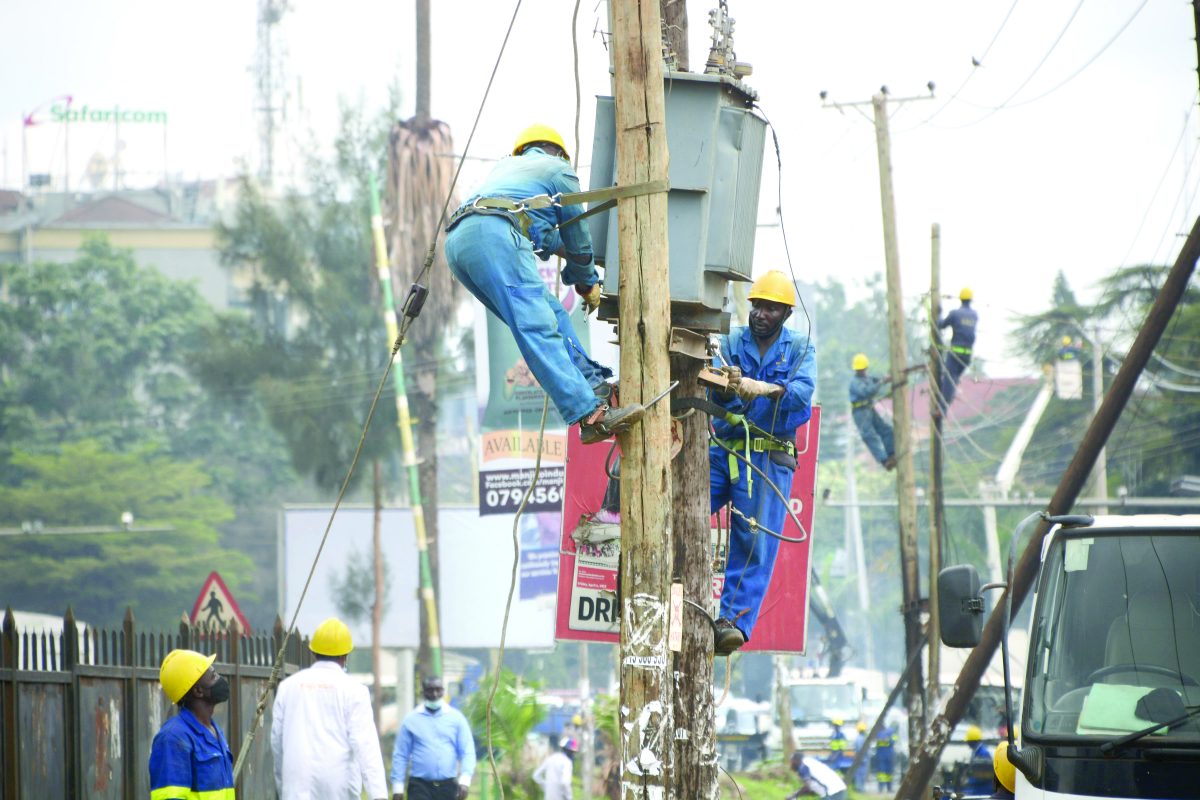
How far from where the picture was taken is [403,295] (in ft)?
114

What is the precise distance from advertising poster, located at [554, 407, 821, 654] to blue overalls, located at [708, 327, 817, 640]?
10.6 feet

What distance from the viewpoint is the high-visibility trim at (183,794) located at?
6895mm

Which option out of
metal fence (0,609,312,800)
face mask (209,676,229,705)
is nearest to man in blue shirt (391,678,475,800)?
metal fence (0,609,312,800)

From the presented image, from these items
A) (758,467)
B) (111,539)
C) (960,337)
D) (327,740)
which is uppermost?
(960,337)

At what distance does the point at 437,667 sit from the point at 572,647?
40.6 metres

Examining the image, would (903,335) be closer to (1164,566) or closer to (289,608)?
(1164,566)

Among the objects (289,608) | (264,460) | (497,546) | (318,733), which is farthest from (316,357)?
(318,733)

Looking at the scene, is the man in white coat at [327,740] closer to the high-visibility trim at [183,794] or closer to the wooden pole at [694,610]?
the high-visibility trim at [183,794]

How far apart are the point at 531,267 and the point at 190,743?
264 centimetres

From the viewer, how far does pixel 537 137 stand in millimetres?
7828

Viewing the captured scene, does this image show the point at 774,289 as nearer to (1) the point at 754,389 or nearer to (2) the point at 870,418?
(1) the point at 754,389

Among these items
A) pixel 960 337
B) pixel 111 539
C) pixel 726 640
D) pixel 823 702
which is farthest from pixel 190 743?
pixel 111 539

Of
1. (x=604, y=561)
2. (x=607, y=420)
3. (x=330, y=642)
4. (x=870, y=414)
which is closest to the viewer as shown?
(x=607, y=420)

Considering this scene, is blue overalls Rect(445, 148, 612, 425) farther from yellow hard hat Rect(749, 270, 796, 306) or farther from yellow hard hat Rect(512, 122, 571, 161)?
yellow hard hat Rect(749, 270, 796, 306)
